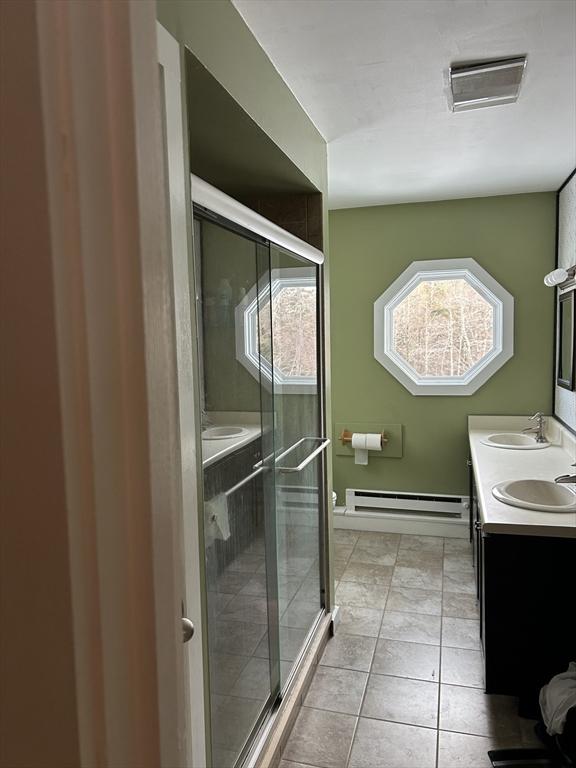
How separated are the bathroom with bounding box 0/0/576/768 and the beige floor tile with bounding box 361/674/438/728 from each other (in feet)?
0.04

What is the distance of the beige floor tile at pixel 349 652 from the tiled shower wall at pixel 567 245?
1667mm

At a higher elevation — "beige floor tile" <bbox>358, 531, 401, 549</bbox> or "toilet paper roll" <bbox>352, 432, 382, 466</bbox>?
"toilet paper roll" <bbox>352, 432, 382, 466</bbox>

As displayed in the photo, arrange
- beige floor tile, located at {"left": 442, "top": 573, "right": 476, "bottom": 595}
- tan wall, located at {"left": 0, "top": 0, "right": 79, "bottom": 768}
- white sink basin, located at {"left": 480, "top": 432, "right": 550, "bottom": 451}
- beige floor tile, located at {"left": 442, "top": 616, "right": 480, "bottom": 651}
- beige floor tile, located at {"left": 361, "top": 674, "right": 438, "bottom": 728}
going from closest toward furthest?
1. tan wall, located at {"left": 0, "top": 0, "right": 79, "bottom": 768}
2. beige floor tile, located at {"left": 361, "top": 674, "right": 438, "bottom": 728}
3. beige floor tile, located at {"left": 442, "top": 616, "right": 480, "bottom": 651}
4. beige floor tile, located at {"left": 442, "top": 573, "right": 476, "bottom": 595}
5. white sink basin, located at {"left": 480, "top": 432, "right": 550, "bottom": 451}

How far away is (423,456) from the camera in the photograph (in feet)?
14.5

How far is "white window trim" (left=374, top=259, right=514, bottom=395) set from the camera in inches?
164

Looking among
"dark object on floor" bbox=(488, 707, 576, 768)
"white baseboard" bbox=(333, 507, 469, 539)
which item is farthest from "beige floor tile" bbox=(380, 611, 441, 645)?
"white baseboard" bbox=(333, 507, 469, 539)

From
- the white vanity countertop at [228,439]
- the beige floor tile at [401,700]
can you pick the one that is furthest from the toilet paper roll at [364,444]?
the white vanity countertop at [228,439]

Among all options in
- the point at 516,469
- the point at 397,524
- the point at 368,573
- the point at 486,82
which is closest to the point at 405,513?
the point at 397,524

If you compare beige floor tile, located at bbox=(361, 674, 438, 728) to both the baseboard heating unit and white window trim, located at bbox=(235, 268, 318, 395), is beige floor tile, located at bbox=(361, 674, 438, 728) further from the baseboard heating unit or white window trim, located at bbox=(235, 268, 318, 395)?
the baseboard heating unit

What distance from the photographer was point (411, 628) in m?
3.10

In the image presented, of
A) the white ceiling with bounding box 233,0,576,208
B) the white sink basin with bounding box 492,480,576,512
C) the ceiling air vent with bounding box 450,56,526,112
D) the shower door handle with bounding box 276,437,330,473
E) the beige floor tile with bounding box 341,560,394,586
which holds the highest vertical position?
the white ceiling with bounding box 233,0,576,208

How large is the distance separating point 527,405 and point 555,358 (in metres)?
0.37

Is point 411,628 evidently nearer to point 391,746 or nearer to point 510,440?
point 391,746

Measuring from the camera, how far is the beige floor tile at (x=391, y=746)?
6.97ft
